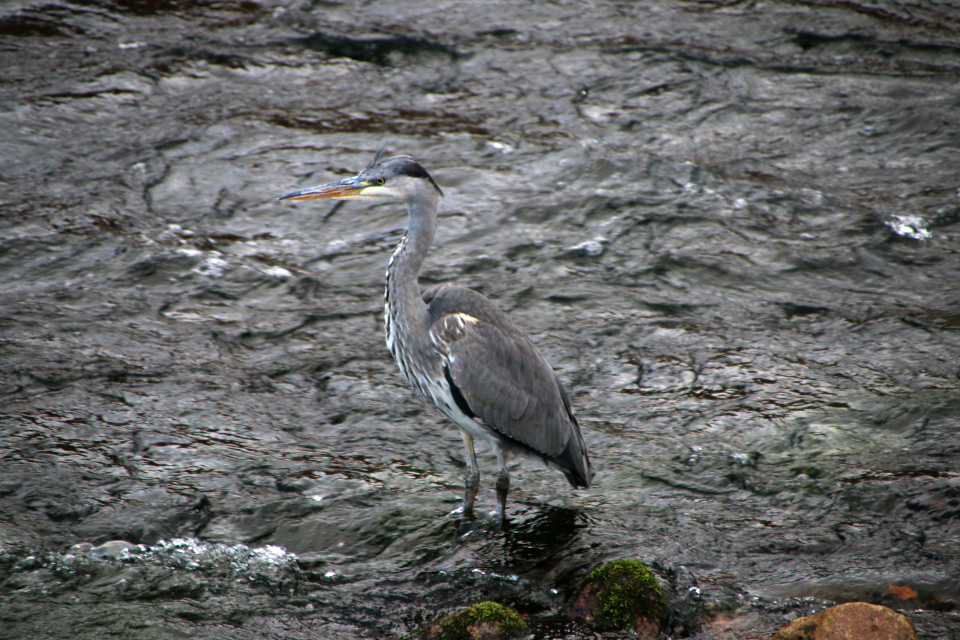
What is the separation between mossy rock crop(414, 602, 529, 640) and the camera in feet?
11.6

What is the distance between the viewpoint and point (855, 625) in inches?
133

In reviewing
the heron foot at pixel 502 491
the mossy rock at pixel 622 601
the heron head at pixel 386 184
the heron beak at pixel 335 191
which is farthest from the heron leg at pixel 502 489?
the heron beak at pixel 335 191

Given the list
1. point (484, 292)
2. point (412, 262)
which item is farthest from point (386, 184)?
point (484, 292)

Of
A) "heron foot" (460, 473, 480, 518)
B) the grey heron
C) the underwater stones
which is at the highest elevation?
the grey heron

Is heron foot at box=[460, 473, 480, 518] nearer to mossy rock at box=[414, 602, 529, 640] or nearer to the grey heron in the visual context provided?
the grey heron

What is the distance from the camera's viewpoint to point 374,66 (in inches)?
408

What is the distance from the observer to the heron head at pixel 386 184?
4828mm

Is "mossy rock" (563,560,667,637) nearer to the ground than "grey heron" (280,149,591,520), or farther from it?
nearer to the ground

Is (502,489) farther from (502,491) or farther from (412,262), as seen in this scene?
(412,262)

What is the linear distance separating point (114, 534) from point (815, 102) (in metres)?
8.44

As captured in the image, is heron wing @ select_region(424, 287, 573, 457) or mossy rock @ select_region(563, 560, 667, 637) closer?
mossy rock @ select_region(563, 560, 667, 637)

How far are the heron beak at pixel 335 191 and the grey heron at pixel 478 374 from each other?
12 millimetres

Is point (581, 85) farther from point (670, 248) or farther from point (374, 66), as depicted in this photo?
point (670, 248)

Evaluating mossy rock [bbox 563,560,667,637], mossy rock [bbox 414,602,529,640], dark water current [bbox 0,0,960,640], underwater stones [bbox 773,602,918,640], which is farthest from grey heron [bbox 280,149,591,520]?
underwater stones [bbox 773,602,918,640]
